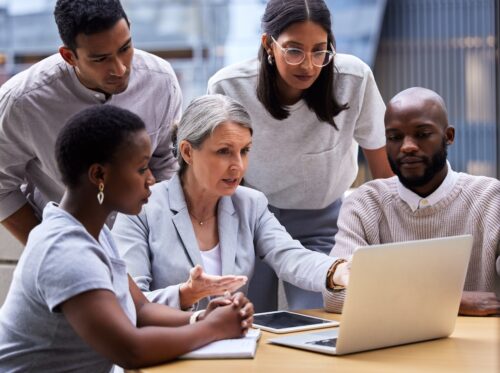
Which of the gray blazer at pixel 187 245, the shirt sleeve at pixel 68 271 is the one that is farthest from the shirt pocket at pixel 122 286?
the gray blazer at pixel 187 245

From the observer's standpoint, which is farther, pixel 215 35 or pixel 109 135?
pixel 215 35

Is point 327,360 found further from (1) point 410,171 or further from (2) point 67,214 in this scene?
(1) point 410,171

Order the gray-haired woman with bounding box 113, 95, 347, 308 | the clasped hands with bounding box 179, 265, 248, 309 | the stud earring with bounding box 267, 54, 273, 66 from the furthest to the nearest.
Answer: the stud earring with bounding box 267, 54, 273, 66
the gray-haired woman with bounding box 113, 95, 347, 308
the clasped hands with bounding box 179, 265, 248, 309

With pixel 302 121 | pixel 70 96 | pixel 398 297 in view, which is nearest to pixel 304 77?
pixel 302 121

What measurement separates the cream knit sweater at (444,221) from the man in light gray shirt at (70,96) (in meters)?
0.65

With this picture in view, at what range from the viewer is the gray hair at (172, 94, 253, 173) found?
2.15 meters

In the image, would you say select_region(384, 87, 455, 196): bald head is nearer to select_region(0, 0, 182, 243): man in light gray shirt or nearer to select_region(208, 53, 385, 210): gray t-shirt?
select_region(208, 53, 385, 210): gray t-shirt

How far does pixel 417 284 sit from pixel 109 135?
64 centimetres

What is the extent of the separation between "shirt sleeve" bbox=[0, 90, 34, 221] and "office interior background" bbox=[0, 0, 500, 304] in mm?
3234

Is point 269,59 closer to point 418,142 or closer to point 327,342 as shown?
point 418,142

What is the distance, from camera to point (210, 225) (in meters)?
2.20

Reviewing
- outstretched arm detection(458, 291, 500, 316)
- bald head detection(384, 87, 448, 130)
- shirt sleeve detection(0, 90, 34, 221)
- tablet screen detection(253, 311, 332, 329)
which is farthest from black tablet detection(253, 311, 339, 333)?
shirt sleeve detection(0, 90, 34, 221)

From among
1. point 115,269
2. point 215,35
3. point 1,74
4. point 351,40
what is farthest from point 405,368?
point 1,74

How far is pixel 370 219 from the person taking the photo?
88.4 inches
